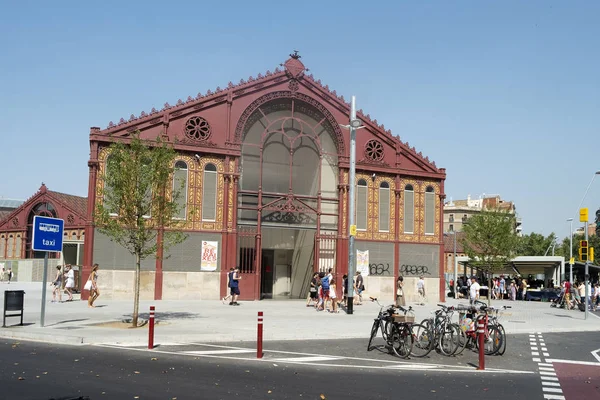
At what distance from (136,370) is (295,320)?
431 inches

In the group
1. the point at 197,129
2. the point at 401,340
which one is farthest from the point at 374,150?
the point at 401,340

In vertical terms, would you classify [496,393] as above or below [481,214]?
below

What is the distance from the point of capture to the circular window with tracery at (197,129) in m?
31.5

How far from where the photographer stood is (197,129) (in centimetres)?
3166

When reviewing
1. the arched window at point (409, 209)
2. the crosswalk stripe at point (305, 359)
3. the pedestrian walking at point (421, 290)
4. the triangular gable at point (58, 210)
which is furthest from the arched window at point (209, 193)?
the triangular gable at point (58, 210)

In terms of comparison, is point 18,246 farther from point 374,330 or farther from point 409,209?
point 374,330

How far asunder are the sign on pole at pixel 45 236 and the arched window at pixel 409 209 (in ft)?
70.5

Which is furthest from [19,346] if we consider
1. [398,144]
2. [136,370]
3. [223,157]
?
[398,144]

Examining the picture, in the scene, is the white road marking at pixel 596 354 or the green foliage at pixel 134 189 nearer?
the white road marking at pixel 596 354

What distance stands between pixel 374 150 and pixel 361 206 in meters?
3.24

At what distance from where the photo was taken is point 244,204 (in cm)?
3256

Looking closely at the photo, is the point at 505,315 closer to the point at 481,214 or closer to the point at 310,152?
the point at 481,214

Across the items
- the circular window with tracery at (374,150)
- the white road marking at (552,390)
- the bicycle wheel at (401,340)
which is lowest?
the white road marking at (552,390)

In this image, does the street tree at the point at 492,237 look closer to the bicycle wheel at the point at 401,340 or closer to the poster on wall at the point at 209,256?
the poster on wall at the point at 209,256
